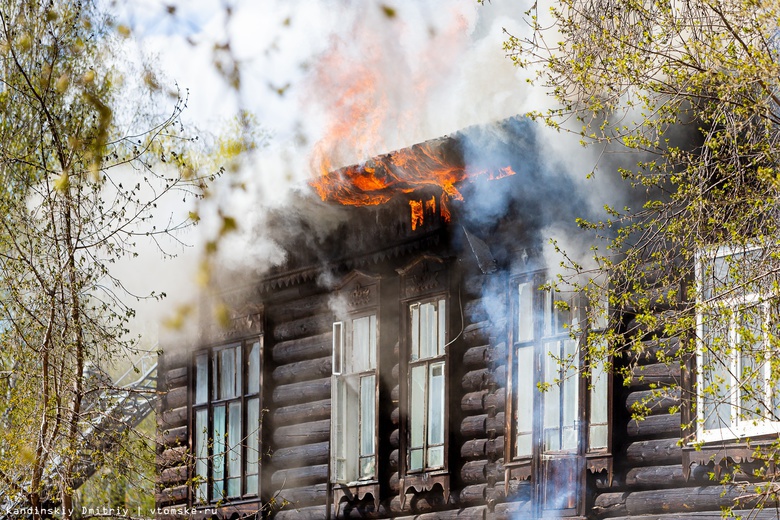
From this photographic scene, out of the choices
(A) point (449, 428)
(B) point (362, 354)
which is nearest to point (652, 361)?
(A) point (449, 428)

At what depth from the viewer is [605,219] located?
13.2 metres

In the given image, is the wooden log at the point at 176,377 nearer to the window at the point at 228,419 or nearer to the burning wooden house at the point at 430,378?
the burning wooden house at the point at 430,378

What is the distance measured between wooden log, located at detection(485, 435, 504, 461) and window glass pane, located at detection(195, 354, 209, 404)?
5.50m

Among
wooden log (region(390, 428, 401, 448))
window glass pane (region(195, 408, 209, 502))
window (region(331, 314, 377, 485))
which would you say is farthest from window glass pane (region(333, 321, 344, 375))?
window glass pane (region(195, 408, 209, 502))

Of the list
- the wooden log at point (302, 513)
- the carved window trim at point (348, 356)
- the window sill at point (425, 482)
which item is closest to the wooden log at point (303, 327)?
the carved window trim at point (348, 356)

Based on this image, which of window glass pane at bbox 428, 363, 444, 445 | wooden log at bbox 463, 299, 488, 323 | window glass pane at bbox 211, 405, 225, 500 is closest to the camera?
wooden log at bbox 463, 299, 488, 323

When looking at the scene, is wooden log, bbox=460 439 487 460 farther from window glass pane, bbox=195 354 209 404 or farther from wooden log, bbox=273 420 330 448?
window glass pane, bbox=195 354 209 404

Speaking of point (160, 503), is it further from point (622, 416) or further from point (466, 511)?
point (622, 416)

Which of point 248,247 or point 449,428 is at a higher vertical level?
point 248,247

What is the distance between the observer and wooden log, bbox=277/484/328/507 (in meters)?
16.5

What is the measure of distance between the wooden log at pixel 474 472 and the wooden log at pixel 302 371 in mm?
2860

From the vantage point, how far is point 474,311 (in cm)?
1476

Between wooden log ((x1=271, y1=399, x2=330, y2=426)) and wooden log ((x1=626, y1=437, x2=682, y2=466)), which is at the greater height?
wooden log ((x1=271, y1=399, x2=330, y2=426))

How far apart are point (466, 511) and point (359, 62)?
235 inches
